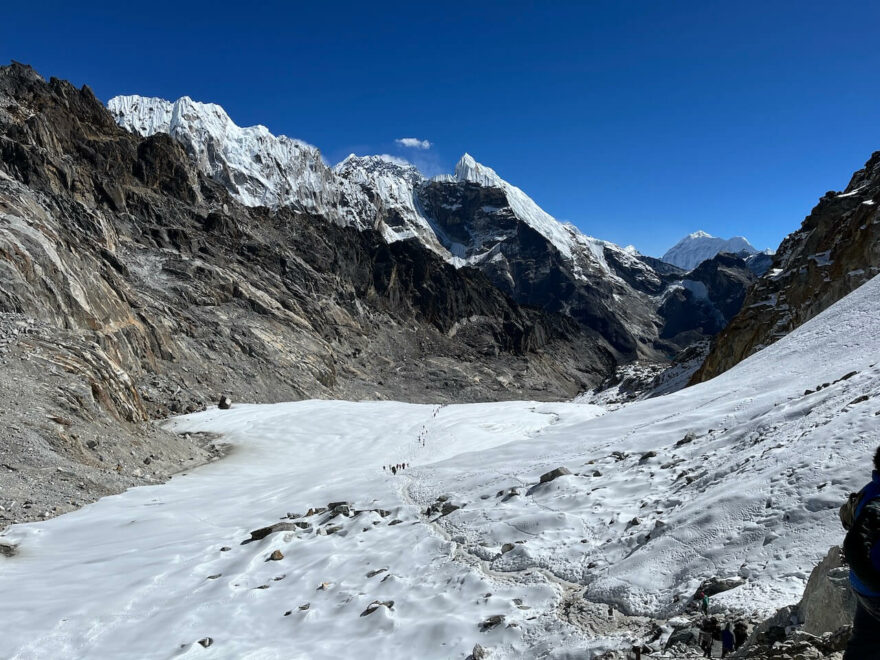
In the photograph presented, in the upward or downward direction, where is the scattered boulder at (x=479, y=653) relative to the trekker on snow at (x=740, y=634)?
downward

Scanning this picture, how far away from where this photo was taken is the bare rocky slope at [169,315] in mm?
23547

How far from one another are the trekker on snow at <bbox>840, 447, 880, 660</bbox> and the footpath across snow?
8.66 feet

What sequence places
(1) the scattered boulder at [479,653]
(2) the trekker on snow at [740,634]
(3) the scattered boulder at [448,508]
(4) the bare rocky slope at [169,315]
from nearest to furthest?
(2) the trekker on snow at [740,634], (1) the scattered boulder at [479,653], (3) the scattered boulder at [448,508], (4) the bare rocky slope at [169,315]

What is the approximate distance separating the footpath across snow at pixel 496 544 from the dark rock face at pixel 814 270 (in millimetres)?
22985

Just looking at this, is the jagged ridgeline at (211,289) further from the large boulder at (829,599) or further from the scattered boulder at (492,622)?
the large boulder at (829,599)

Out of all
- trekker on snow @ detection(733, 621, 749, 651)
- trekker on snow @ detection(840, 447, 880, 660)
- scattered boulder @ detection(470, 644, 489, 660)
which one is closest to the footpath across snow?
scattered boulder @ detection(470, 644, 489, 660)

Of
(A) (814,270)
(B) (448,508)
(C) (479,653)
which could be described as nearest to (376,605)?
(C) (479,653)

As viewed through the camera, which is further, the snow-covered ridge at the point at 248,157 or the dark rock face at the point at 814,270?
the snow-covered ridge at the point at 248,157

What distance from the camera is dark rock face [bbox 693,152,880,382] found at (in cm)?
3747

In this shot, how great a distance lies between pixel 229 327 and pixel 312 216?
7661 cm

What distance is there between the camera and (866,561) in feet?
9.98

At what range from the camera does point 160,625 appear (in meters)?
9.20

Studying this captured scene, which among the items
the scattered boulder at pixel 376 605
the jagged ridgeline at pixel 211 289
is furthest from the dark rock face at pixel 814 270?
the jagged ridgeline at pixel 211 289

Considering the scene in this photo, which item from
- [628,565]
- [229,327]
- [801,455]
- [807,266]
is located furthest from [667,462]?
[229,327]
